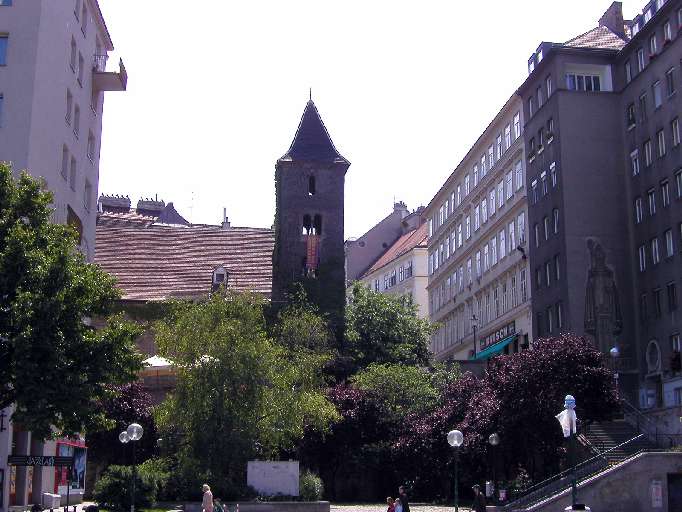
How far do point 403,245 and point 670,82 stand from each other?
5865cm

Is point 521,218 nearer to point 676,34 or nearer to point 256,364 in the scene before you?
point 676,34

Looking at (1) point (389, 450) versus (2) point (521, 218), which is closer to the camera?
(1) point (389, 450)

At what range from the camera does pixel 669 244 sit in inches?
1966

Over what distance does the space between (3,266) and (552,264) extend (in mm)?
35477

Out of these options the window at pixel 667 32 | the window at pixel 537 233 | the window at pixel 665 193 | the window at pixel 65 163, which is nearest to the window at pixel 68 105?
the window at pixel 65 163

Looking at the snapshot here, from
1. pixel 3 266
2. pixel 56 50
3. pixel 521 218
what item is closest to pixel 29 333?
pixel 3 266

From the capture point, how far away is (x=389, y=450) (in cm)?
5162

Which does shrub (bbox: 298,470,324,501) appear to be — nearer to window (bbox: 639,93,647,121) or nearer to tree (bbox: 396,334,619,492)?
tree (bbox: 396,334,619,492)

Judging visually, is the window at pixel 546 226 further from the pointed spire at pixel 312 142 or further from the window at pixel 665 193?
the pointed spire at pixel 312 142

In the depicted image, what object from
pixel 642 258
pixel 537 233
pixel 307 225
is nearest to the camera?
pixel 642 258

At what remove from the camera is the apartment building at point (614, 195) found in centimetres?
5006

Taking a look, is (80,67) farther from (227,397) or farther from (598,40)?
(598,40)

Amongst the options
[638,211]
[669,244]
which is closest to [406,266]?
[638,211]

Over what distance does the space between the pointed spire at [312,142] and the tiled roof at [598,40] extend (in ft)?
79.0
